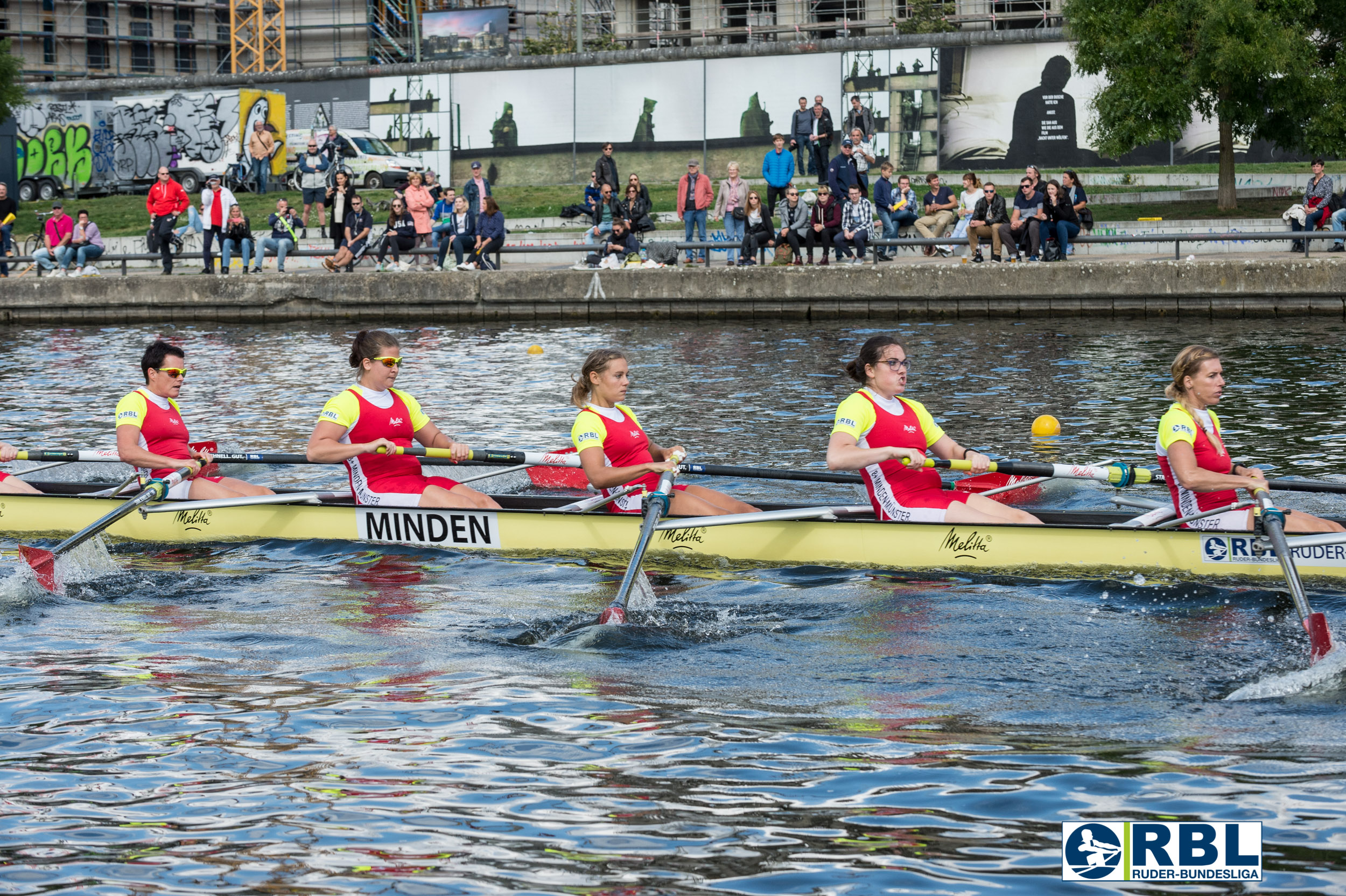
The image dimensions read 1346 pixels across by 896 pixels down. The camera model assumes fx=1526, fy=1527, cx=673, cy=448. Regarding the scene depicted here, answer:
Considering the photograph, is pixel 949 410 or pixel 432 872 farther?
pixel 949 410

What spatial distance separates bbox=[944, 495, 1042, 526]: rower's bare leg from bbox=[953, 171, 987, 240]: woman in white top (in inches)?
606

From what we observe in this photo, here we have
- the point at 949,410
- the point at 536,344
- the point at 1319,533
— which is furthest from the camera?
the point at 536,344

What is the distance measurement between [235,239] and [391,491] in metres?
18.8

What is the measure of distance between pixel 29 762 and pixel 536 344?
53.9 ft

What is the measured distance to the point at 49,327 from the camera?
91.6 feet

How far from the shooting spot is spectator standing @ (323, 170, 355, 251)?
27156 mm

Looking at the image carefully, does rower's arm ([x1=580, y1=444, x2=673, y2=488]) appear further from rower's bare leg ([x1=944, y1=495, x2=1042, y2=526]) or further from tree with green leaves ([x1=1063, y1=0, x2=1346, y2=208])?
tree with green leaves ([x1=1063, y1=0, x2=1346, y2=208])

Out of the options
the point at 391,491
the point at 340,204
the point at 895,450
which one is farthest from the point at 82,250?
the point at 895,450

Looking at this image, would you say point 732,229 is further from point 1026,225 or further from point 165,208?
point 165,208

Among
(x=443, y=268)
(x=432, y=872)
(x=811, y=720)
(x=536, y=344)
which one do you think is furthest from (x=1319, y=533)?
(x=443, y=268)

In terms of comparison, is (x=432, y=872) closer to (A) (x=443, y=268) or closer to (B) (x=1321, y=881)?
(B) (x=1321, y=881)

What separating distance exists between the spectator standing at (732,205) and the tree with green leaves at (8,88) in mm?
27943

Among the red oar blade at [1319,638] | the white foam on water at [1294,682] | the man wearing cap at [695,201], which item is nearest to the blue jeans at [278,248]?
the man wearing cap at [695,201]

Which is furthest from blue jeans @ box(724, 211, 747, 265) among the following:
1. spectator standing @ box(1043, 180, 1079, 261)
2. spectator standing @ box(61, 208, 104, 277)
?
spectator standing @ box(61, 208, 104, 277)
